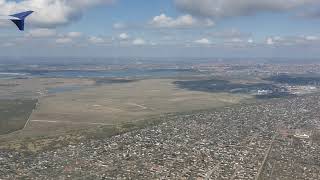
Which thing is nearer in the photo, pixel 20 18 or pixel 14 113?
pixel 20 18

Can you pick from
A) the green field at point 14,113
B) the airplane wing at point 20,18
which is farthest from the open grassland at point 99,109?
the airplane wing at point 20,18

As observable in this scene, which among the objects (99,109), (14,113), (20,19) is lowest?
(99,109)

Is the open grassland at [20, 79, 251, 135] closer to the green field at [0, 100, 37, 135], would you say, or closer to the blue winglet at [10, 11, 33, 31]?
the green field at [0, 100, 37, 135]

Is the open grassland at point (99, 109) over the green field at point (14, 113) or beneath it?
beneath

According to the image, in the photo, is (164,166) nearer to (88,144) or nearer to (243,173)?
(243,173)

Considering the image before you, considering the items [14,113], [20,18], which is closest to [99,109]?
[14,113]

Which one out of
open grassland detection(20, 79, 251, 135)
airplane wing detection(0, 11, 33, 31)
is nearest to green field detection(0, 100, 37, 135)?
open grassland detection(20, 79, 251, 135)

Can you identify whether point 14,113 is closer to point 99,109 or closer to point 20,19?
point 99,109

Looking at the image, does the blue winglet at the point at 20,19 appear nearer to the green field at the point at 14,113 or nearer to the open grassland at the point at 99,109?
the open grassland at the point at 99,109
